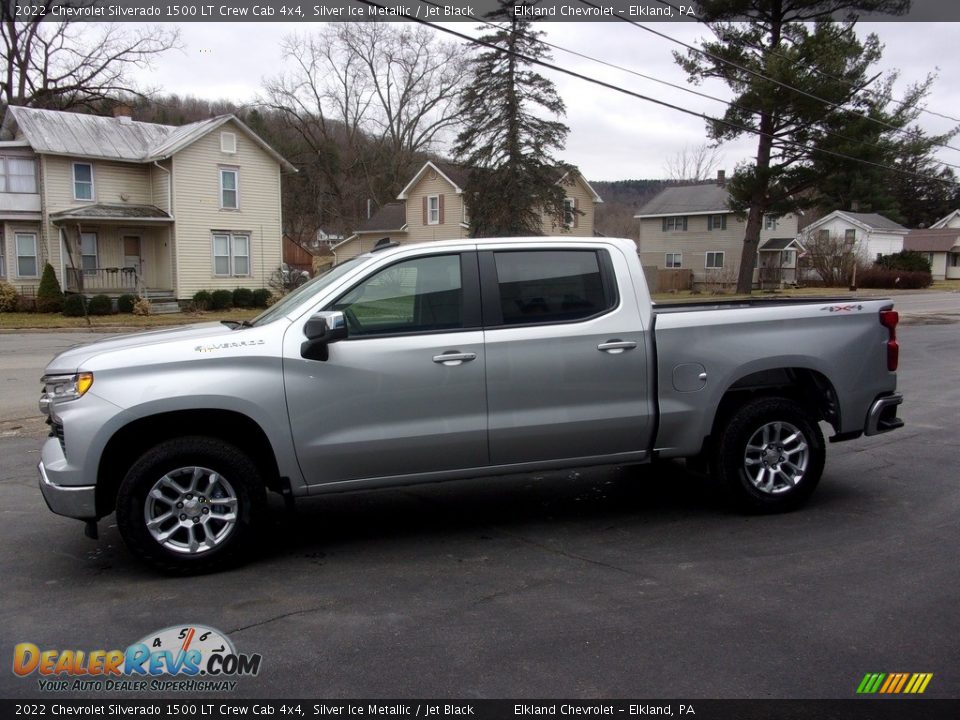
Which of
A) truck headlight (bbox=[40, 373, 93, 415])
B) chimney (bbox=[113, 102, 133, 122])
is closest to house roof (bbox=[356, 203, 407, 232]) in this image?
chimney (bbox=[113, 102, 133, 122])

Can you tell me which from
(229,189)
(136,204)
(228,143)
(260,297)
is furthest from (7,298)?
(228,143)

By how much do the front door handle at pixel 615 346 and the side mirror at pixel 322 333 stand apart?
1.73 m

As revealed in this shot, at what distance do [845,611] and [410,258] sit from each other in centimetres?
328

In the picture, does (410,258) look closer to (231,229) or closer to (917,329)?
(917,329)

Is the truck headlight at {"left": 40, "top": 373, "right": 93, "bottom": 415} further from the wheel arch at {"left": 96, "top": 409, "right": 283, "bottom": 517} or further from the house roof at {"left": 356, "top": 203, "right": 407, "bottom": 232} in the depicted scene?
the house roof at {"left": 356, "top": 203, "right": 407, "bottom": 232}

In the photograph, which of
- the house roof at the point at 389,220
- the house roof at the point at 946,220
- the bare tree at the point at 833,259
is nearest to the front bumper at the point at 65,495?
the house roof at the point at 389,220

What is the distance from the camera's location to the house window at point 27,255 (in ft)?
105

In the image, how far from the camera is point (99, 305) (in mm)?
29938

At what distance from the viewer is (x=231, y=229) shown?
35656 millimetres

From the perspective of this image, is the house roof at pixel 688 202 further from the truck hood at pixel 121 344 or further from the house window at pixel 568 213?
the truck hood at pixel 121 344

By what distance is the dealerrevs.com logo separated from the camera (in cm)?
368

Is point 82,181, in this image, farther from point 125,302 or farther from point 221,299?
point 221,299

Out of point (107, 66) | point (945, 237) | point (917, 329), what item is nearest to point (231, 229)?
point (107, 66)
